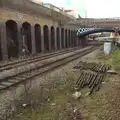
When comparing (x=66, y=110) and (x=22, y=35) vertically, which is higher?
(x=22, y=35)

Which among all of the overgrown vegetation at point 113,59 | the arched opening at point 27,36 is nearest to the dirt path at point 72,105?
the overgrown vegetation at point 113,59

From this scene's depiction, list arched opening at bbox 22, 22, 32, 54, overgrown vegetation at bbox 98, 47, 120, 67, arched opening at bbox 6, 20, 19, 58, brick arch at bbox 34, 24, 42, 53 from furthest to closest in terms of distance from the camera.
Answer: brick arch at bbox 34, 24, 42, 53, arched opening at bbox 22, 22, 32, 54, arched opening at bbox 6, 20, 19, 58, overgrown vegetation at bbox 98, 47, 120, 67

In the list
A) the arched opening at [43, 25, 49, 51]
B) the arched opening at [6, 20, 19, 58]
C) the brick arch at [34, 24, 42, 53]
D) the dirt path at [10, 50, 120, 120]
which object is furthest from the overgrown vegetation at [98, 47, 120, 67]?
the arched opening at [43, 25, 49, 51]

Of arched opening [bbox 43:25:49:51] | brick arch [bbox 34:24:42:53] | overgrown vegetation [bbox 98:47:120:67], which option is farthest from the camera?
arched opening [bbox 43:25:49:51]

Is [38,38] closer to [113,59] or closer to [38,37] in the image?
[38,37]

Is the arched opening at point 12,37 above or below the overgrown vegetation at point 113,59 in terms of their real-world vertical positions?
above

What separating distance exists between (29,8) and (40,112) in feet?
72.0

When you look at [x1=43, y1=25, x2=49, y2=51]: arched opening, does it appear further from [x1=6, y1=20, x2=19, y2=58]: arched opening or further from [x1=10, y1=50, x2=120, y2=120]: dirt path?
[x1=10, y1=50, x2=120, y2=120]: dirt path

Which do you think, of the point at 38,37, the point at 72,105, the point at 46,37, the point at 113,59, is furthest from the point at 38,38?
the point at 72,105

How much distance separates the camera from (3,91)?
829 centimetres

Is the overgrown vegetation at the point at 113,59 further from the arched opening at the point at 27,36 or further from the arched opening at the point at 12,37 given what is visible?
the arched opening at the point at 27,36

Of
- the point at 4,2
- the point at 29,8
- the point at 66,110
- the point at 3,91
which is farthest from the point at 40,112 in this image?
the point at 29,8

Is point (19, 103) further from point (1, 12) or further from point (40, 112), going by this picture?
point (1, 12)

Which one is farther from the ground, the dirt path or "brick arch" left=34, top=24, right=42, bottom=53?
"brick arch" left=34, top=24, right=42, bottom=53
